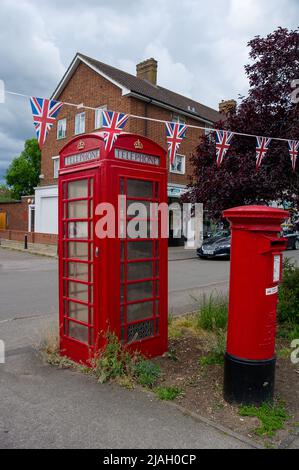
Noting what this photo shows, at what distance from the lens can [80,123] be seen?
24.7m

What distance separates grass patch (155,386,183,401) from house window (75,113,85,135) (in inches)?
888

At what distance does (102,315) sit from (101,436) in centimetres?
137

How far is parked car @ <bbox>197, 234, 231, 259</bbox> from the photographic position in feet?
59.6

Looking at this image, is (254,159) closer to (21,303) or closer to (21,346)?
(21,346)

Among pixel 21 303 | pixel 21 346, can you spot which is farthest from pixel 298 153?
pixel 21 303

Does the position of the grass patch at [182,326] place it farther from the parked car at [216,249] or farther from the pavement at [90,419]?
the parked car at [216,249]

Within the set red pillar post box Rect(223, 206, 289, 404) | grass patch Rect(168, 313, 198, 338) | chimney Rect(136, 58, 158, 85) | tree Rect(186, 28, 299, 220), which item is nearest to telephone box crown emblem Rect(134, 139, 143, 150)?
red pillar post box Rect(223, 206, 289, 404)

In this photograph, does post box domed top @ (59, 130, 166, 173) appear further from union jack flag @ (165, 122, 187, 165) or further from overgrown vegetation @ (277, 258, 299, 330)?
overgrown vegetation @ (277, 258, 299, 330)

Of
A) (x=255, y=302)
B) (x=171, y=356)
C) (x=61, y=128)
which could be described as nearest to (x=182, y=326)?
(x=171, y=356)

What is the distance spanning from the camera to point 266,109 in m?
6.72

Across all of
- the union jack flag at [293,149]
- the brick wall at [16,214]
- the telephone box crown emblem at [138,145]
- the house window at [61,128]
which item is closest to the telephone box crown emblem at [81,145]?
the telephone box crown emblem at [138,145]

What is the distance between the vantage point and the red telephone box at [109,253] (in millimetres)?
4180

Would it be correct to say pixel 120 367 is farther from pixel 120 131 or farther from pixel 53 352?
pixel 120 131

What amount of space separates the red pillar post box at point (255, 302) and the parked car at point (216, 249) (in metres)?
14.7
